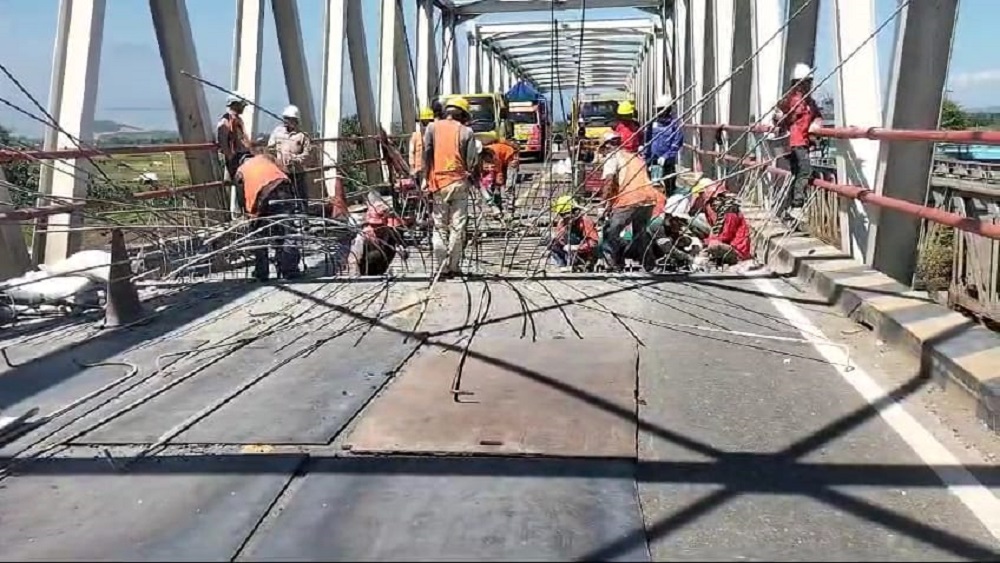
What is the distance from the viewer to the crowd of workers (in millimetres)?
10344

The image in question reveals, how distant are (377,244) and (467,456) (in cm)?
524

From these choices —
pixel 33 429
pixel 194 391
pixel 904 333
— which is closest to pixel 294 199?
pixel 194 391

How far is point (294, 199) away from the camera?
10.4m

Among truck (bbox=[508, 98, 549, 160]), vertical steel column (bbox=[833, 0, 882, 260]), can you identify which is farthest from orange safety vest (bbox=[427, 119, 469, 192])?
truck (bbox=[508, 98, 549, 160])

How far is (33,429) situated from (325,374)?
1774 mm

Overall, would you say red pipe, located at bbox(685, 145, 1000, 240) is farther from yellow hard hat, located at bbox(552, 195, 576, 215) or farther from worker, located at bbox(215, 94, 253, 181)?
worker, located at bbox(215, 94, 253, 181)

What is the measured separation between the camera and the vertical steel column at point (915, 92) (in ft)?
25.6

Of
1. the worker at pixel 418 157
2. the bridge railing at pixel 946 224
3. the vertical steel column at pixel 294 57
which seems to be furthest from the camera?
the vertical steel column at pixel 294 57

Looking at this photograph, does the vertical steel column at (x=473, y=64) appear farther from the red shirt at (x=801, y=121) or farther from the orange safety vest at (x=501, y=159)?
the red shirt at (x=801, y=121)

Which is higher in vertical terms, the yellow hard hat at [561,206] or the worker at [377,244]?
the yellow hard hat at [561,206]

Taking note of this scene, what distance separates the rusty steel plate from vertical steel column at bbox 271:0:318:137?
10.0m

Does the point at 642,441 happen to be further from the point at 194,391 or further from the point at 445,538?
the point at 194,391

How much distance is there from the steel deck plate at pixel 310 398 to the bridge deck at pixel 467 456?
0.8 inches

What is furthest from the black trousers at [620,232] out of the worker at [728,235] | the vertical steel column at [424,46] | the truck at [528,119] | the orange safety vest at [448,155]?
the truck at [528,119]
